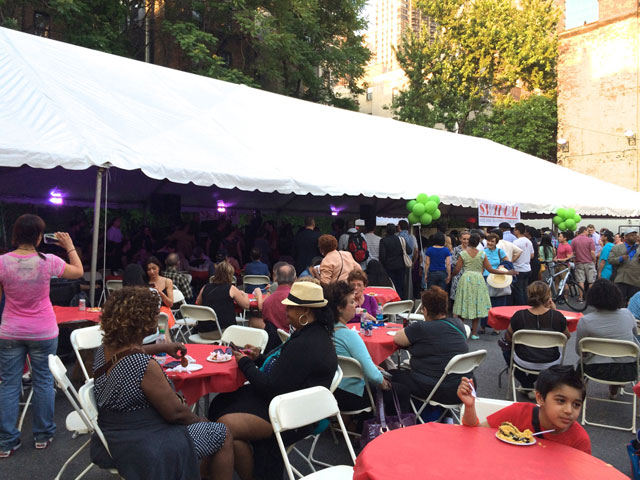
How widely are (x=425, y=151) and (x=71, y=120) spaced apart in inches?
309

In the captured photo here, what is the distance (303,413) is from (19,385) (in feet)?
7.78

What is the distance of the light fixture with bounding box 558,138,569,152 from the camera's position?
2616 centimetres

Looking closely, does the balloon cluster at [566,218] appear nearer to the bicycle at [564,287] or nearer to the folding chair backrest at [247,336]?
the bicycle at [564,287]

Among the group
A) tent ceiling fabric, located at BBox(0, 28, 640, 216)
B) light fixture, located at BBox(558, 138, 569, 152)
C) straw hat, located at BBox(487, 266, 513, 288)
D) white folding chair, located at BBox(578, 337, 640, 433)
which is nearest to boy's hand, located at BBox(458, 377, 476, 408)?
white folding chair, located at BBox(578, 337, 640, 433)

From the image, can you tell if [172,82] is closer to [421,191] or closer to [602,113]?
[421,191]

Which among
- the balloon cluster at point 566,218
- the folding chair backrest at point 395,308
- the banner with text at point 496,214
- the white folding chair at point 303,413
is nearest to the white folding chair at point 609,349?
the folding chair backrest at point 395,308

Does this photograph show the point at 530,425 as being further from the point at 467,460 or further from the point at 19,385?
the point at 19,385

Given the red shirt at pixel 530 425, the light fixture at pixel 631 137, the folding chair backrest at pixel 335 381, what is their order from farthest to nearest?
the light fixture at pixel 631 137, the folding chair backrest at pixel 335 381, the red shirt at pixel 530 425

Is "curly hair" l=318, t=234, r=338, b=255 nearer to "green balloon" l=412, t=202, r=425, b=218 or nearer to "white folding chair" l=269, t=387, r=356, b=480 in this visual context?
"green balloon" l=412, t=202, r=425, b=218

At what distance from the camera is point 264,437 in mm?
2785

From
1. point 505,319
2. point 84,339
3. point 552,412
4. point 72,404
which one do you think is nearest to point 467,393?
point 552,412

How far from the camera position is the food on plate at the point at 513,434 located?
209 centimetres

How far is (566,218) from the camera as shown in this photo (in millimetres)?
11570

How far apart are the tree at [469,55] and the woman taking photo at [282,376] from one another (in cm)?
2542
